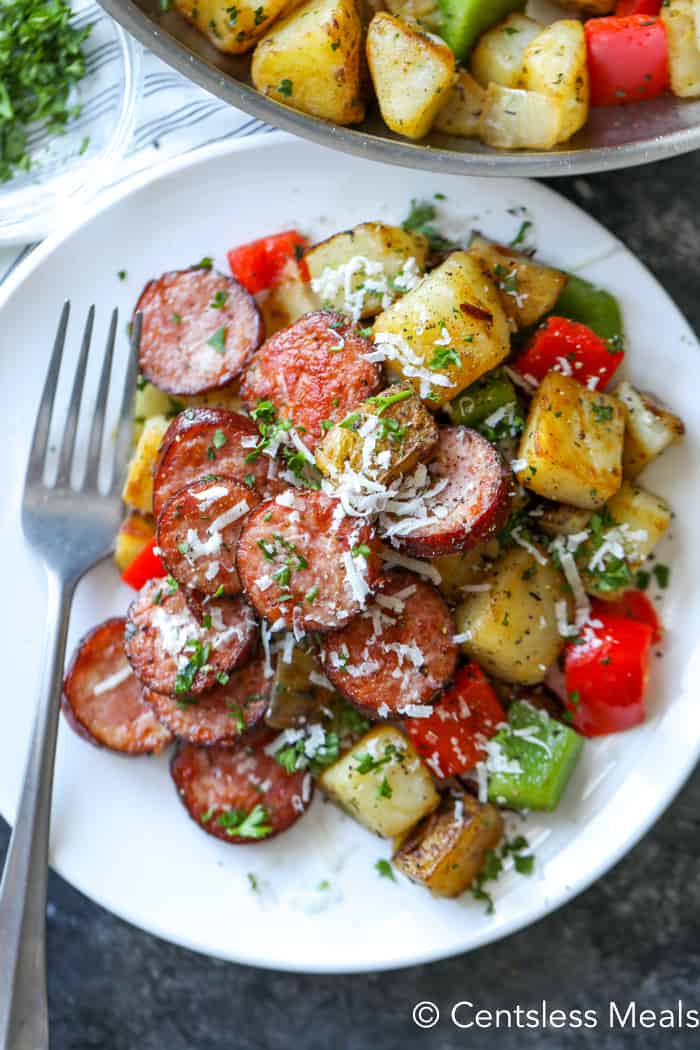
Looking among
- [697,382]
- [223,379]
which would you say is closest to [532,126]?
[697,382]

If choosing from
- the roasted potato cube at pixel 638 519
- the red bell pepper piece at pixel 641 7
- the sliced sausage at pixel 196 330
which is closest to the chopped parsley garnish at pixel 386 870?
the roasted potato cube at pixel 638 519

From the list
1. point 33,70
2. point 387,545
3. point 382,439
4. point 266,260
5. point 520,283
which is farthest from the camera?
point 33,70

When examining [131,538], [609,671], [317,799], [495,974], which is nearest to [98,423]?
[131,538]

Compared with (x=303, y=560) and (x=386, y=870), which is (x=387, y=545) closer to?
(x=303, y=560)

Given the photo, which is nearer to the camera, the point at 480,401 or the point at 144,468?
the point at 480,401

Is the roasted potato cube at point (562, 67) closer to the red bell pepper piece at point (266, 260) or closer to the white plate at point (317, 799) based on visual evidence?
the white plate at point (317, 799)

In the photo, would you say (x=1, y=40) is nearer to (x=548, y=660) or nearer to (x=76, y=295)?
(x=76, y=295)
